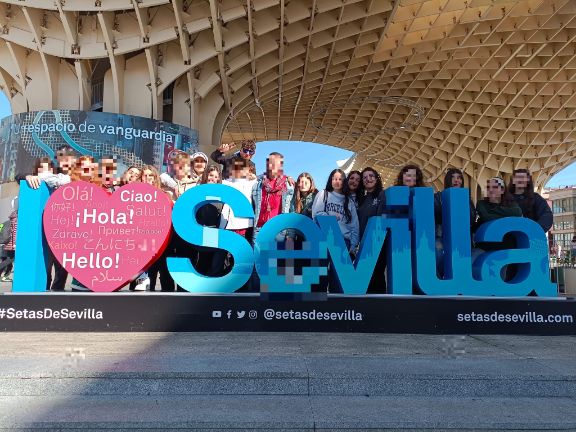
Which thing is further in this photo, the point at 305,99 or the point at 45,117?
the point at 305,99

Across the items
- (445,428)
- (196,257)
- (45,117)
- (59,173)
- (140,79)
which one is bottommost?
(445,428)

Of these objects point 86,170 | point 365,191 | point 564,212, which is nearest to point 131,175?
point 86,170

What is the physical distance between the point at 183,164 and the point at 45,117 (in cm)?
1807

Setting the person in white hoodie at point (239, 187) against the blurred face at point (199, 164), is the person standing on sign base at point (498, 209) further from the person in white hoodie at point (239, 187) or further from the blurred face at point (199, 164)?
the blurred face at point (199, 164)

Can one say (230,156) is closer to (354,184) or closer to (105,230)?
(354,184)

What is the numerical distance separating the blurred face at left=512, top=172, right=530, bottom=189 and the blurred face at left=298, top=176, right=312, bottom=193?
2.76 m

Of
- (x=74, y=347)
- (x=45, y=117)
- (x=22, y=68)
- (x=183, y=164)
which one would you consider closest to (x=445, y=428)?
(x=74, y=347)

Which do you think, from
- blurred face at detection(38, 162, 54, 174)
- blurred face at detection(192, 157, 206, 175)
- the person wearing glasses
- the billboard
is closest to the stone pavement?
blurred face at detection(38, 162, 54, 174)

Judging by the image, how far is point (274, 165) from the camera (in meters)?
6.06

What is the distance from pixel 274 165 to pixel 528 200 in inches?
132

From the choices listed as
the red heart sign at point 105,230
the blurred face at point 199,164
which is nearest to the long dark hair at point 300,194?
the blurred face at point 199,164

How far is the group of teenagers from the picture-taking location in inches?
237

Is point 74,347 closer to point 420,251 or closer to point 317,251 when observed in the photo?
point 317,251

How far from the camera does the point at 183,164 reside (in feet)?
21.9
